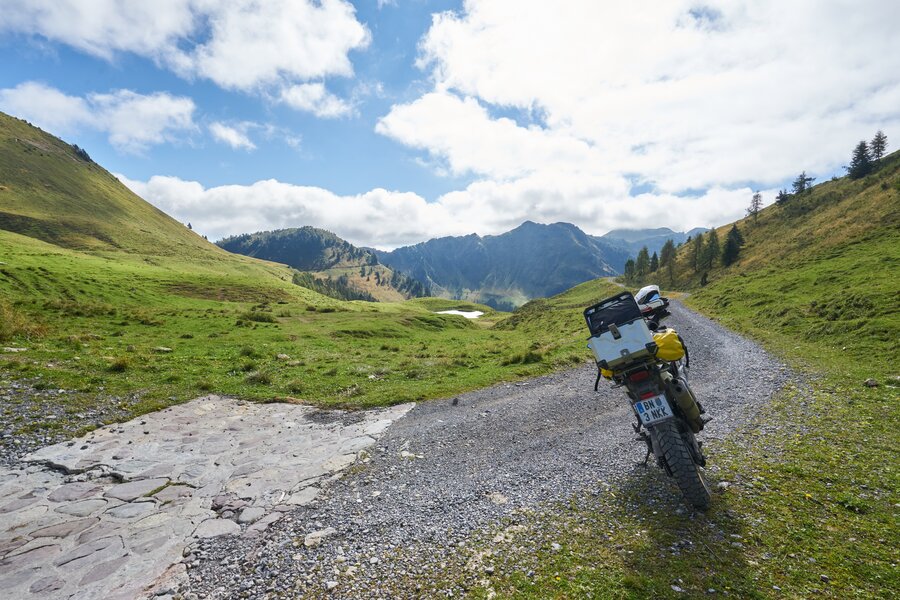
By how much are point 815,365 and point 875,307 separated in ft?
37.7

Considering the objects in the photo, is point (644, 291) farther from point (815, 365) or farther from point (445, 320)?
point (445, 320)

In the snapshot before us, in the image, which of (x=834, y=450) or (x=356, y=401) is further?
→ (x=356, y=401)

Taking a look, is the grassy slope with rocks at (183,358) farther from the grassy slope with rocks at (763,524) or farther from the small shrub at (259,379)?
the grassy slope with rocks at (763,524)

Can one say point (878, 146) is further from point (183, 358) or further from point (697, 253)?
point (183, 358)

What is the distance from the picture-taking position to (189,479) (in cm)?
965

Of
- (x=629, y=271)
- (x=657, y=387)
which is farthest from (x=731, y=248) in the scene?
(x=657, y=387)

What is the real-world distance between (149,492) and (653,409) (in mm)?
11419

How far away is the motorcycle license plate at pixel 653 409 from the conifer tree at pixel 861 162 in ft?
472

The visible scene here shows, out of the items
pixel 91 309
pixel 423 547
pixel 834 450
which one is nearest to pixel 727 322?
pixel 834 450

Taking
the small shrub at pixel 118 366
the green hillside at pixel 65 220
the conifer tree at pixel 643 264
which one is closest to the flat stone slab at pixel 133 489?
the small shrub at pixel 118 366

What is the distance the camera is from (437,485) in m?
8.62

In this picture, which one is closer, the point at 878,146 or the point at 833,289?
the point at 833,289

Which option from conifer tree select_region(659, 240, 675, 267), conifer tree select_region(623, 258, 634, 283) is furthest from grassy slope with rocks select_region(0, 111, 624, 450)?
conifer tree select_region(623, 258, 634, 283)

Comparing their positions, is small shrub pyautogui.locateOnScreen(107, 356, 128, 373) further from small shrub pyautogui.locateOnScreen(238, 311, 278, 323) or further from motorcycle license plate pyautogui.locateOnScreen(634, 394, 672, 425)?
small shrub pyautogui.locateOnScreen(238, 311, 278, 323)
